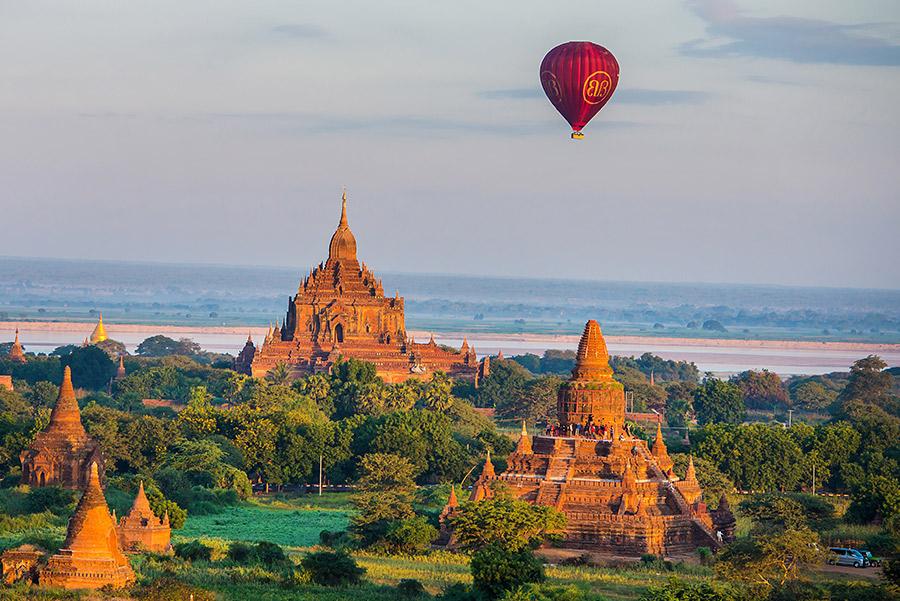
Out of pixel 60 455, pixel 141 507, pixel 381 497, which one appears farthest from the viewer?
pixel 60 455

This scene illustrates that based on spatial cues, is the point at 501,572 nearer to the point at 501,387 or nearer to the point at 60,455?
the point at 60,455

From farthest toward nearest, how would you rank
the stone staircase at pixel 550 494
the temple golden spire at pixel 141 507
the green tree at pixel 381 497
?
1. the stone staircase at pixel 550 494
2. the green tree at pixel 381 497
3. the temple golden spire at pixel 141 507

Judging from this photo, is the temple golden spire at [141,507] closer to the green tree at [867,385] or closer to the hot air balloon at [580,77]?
the hot air balloon at [580,77]

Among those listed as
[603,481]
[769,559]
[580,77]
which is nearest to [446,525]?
[603,481]

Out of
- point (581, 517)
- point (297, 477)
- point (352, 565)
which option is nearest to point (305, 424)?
point (297, 477)

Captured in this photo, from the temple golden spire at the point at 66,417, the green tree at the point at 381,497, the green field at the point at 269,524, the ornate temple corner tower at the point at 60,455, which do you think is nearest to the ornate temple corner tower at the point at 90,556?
the green field at the point at 269,524
